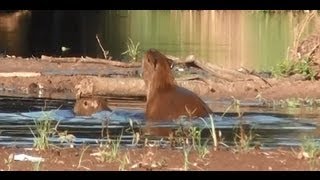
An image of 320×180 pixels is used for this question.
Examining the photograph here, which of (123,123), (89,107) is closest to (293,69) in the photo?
(89,107)

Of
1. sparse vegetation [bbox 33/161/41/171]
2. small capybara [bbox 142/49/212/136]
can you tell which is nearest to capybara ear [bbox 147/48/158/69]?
small capybara [bbox 142/49/212/136]

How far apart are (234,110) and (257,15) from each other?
50722mm

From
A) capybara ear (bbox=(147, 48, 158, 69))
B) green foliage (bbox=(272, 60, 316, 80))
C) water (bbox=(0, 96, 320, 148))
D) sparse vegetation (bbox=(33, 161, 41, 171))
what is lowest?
sparse vegetation (bbox=(33, 161, 41, 171))

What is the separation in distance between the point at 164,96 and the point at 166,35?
33.9 m

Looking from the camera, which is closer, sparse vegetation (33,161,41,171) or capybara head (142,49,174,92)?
sparse vegetation (33,161,41,171)

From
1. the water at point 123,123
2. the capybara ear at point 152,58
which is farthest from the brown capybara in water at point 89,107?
the capybara ear at point 152,58

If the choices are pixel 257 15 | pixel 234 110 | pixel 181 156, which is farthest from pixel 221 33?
pixel 181 156

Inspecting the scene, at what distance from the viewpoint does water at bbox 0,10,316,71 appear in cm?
3200

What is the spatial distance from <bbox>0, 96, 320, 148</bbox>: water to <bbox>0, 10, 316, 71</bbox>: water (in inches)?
416

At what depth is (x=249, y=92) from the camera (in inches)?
683

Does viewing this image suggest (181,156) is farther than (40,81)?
No

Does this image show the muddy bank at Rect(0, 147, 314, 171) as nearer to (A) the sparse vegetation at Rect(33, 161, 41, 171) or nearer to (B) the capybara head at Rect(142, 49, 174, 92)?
(A) the sparse vegetation at Rect(33, 161, 41, 171)
